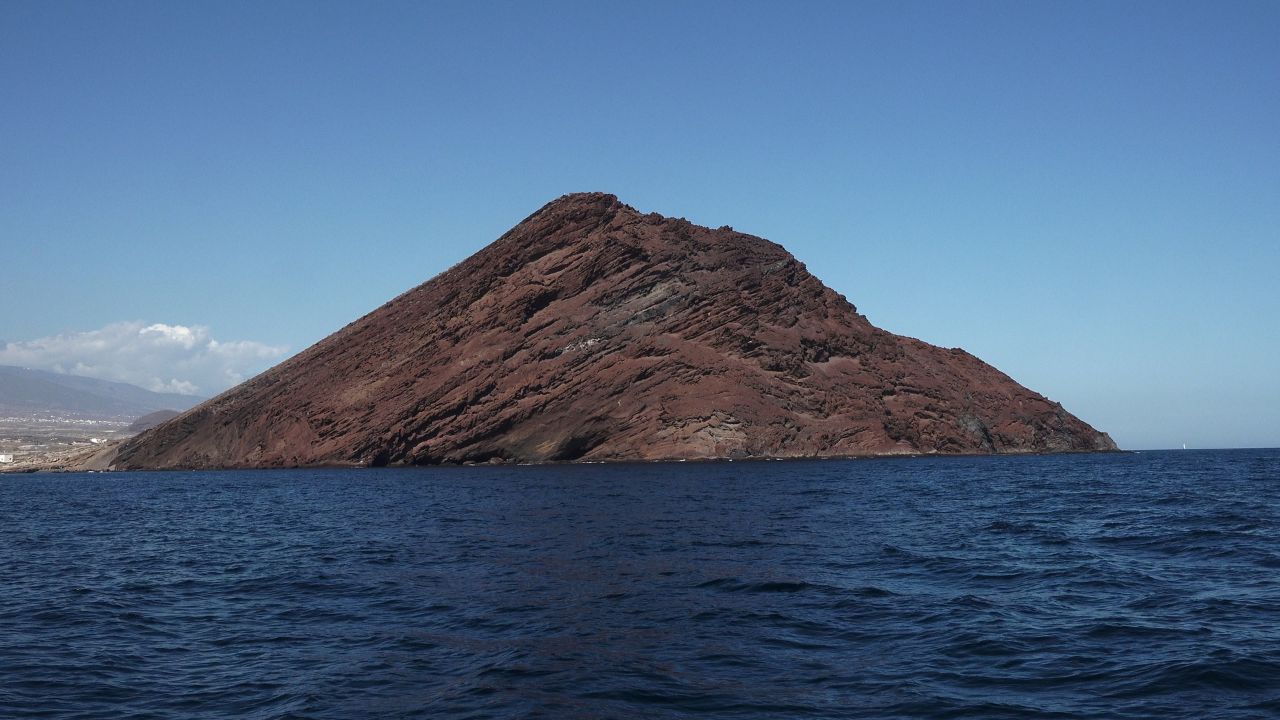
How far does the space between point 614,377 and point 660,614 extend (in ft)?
227

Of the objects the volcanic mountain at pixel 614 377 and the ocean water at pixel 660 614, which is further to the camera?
the volcanic mountain at pixel 614 377

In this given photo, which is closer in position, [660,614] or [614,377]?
[660,614]

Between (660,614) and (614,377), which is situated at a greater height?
(614,377)

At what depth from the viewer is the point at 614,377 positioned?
281ft

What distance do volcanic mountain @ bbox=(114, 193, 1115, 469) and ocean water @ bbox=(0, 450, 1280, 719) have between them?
4878 centimetres

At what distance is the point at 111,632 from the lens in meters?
16.4

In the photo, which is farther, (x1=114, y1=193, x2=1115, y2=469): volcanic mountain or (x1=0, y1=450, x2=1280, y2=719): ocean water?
(x1=114, y1=193, x2=1115, y2=469): volcanic mountain

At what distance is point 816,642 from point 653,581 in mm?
5799

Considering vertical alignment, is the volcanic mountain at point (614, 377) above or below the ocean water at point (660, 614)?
above

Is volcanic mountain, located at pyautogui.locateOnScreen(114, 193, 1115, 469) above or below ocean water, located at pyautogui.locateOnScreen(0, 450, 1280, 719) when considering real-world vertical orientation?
above

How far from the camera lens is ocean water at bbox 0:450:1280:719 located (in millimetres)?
11836

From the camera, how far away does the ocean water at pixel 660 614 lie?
11.8m

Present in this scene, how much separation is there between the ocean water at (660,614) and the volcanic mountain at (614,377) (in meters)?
48.8

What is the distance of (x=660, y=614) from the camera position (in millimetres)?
16594
